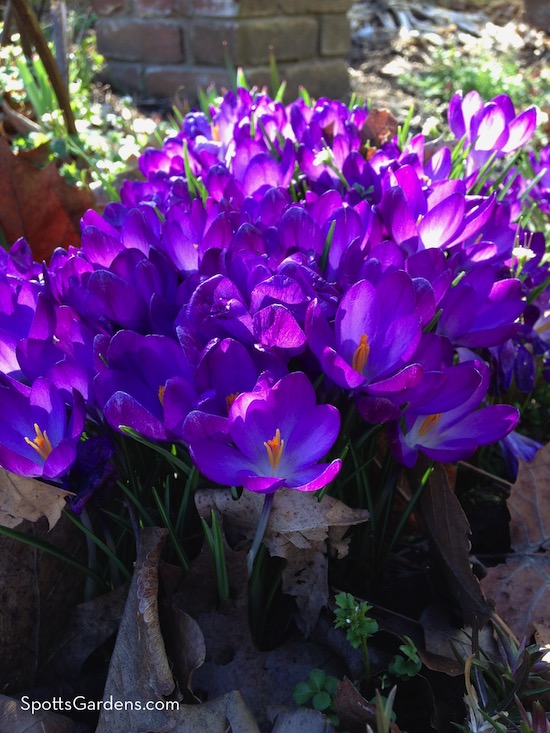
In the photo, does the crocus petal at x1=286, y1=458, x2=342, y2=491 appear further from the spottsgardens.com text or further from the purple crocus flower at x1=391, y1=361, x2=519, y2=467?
the spottsgardens.com text

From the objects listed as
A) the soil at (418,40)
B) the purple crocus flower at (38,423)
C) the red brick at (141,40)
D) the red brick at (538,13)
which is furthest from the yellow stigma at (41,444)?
the red brick at (538,13)

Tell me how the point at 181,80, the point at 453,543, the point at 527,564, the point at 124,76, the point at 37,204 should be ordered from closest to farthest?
1. the point at 453,543
2. the point at 527,564
3. the point at 37,204
4. the point at 181,80
5. the point at 124,76

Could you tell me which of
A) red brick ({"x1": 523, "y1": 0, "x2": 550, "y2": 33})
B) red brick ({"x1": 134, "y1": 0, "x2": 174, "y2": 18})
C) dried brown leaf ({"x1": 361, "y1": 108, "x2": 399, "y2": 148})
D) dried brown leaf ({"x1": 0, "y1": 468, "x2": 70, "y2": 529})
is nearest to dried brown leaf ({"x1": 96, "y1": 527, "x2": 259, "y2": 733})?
dried brown leaf ({"x1": 0, "y1": 468, "x2": 70, "y2": 529})

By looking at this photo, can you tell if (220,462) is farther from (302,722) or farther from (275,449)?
(302,722)

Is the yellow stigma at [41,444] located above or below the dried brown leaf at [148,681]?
above

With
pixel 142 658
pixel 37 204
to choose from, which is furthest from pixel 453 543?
pixel 37 204

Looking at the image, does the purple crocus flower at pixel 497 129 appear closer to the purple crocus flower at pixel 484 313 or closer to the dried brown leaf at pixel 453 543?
the purple crocus flower at pixel 484 313
